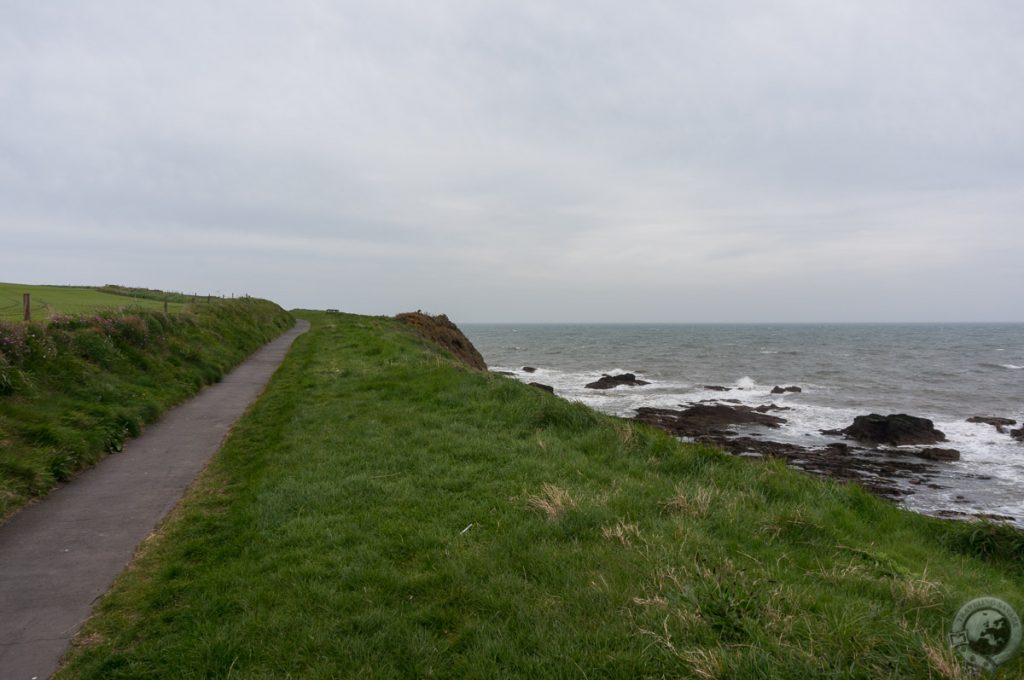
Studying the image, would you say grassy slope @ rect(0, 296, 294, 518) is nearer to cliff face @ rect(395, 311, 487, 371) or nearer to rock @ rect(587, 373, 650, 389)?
cliff face @ rect(395, 311, 487, 371)

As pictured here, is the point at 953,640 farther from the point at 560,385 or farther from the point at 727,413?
the point at 560,385

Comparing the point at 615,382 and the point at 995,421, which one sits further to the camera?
the point at 615,382

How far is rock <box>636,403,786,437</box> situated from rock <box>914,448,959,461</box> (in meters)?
6.47

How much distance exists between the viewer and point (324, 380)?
14.4m

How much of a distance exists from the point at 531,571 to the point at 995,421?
3321 centimetres

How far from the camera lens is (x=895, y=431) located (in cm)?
2364

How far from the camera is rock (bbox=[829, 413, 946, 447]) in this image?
2333 cm

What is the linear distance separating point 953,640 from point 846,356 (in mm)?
75498

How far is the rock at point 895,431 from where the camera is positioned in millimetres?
23328
